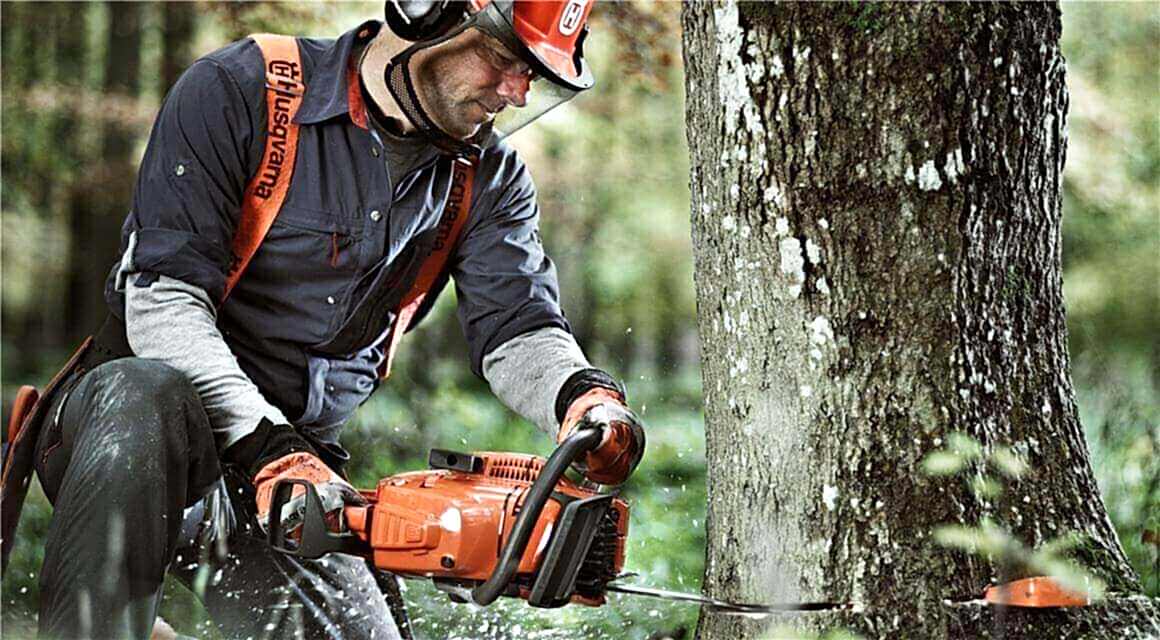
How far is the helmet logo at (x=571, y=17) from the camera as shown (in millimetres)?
2600

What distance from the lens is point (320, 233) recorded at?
9.04 ft

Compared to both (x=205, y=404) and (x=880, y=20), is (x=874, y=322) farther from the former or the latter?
(x=205, y=404)

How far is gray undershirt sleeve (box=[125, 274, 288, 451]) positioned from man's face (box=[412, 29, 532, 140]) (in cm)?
67

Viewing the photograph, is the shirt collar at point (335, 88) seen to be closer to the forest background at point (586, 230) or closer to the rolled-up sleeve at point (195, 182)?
the rolled-up sleeve at point (195, 182)

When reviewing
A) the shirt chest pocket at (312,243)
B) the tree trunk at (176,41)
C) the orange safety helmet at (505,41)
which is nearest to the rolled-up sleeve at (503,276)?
the orange safety helmet at (505,41)

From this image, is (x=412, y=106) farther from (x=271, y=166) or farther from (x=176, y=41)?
(x=176, y=41)

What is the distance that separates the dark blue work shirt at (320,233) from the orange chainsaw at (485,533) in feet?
1.97

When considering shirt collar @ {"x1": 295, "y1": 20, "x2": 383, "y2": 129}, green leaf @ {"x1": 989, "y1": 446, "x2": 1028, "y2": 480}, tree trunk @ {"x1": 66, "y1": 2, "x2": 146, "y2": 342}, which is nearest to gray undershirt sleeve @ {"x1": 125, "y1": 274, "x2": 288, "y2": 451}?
shirt collar @ {"x1": 295, "y1": 20, "x2": 383, "y2": 129}

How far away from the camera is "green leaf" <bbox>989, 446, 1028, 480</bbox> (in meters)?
2.21

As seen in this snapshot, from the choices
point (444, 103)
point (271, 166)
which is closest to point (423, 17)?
point (444, 103)

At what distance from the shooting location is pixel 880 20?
217 cm

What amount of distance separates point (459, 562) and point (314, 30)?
544cm

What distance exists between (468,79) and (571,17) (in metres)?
0.27

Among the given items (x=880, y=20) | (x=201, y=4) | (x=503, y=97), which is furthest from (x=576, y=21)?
(x=201, y=4)
